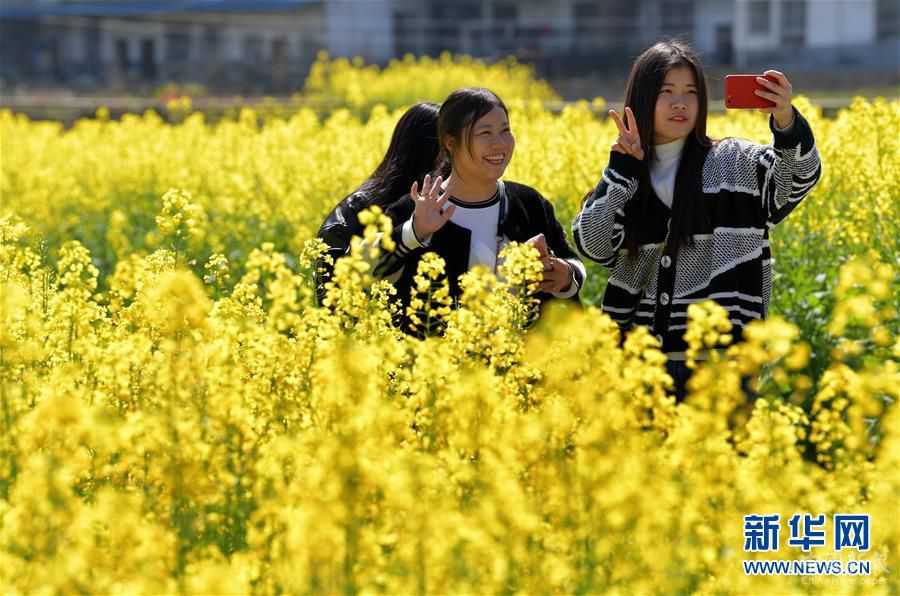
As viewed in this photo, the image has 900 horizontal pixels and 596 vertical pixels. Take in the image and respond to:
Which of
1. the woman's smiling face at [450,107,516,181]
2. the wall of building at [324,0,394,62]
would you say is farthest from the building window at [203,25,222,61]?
the woman's smiling face at [450,107,516,181]

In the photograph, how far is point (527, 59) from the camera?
35500mm

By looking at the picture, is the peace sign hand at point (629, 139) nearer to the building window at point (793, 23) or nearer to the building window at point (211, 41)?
the building window at point (793, 23)

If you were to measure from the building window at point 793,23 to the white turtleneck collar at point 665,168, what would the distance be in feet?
113

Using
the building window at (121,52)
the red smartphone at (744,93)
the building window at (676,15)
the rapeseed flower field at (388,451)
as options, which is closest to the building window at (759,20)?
the building window at (676,15)

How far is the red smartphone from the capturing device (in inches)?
164

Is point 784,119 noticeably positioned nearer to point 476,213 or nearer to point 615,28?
point 476,213

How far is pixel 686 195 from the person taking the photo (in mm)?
4227

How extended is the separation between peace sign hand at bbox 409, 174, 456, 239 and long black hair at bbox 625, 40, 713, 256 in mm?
589

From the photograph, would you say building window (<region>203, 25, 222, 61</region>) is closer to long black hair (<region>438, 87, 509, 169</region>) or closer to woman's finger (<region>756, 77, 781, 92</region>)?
long black hair (<region>438, 87, 509, 169</region>)

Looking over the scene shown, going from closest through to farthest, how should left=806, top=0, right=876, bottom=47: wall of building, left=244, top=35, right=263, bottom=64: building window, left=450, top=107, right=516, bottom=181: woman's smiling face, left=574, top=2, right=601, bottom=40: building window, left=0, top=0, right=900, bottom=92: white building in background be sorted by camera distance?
left=450, top=107, right=516, bottom=181: woman's smiling face
left=0, top=0, right=900, bottom=92: white building in background
left=806, top=0, right=876, bottom=47: wall of building
left=574, top=2, right=601, bottom=40: building window
left=244, top=35, right=263, bottom=64: building window

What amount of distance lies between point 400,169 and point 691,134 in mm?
885

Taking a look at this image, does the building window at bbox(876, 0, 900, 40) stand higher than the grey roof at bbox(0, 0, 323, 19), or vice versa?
the grey roof at bbox(0, 0, 323, 19)

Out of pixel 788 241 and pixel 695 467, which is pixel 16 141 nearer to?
pixel 788 241

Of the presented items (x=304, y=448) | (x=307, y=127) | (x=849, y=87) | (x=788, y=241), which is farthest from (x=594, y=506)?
(x=849, y=87)
